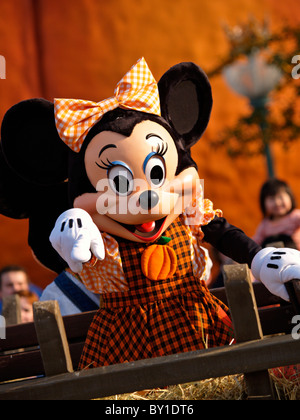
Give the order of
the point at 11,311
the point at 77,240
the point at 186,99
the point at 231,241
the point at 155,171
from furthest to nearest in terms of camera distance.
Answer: the point at 11,311 < the point at 186,99 < the point at 231,241 < the point at 155,171 < the point at 77,240

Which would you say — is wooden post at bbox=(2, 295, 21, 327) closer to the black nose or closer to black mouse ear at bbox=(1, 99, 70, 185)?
black mouse ear at bbox=(1, 99, 70, 185)

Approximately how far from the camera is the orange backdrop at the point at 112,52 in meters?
8.74

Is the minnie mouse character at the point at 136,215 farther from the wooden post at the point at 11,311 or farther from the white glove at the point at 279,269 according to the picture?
the wooden post at the point at 11,311

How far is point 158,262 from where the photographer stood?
2.23 m

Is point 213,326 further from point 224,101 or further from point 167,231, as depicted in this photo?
point 224,101

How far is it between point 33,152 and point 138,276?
2.21 ft

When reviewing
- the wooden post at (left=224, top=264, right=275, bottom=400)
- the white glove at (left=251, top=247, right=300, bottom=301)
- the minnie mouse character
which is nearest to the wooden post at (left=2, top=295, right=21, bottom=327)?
the minnie mouse character

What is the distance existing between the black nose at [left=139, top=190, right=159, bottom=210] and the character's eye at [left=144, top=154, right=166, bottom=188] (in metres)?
0.10

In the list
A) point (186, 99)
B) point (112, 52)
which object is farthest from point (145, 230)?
point (112, 52)

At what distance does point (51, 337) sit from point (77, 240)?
0.44m

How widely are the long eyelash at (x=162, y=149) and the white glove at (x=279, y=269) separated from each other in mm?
529

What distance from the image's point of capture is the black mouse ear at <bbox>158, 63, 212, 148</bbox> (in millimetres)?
2451

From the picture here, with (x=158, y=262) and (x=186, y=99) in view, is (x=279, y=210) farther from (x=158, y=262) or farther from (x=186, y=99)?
(x=158, y=262)

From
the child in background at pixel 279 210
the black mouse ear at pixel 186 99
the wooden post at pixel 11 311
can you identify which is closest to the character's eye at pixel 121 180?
the black mouse ear at pixel 186 99
